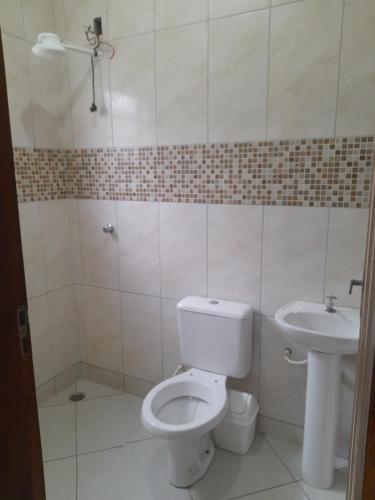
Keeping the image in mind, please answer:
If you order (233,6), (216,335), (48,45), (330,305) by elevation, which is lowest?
(216,335)

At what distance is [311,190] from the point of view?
174cm

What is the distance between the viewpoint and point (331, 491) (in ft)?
5.61

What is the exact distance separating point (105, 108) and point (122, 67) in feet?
0.84

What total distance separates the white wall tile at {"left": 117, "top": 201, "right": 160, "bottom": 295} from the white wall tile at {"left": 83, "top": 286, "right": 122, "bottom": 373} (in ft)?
0.64

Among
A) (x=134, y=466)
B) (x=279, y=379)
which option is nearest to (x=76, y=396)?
(x=134, y=466)

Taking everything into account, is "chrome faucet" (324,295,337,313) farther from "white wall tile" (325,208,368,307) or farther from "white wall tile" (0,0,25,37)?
"white wall tile" (0,0,25,37)

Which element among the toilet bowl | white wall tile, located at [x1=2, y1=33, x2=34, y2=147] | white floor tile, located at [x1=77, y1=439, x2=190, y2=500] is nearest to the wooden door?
the toilet bowl

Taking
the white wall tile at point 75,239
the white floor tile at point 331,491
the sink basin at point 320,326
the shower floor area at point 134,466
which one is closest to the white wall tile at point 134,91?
the white wall tile at point 75,239

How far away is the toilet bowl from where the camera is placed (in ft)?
5.13

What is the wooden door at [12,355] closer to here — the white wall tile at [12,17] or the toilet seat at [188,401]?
the toilet seat at [188,401]

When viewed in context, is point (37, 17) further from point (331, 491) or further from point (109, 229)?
point (331, 491)

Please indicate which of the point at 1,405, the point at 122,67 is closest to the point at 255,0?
the point at 122,67

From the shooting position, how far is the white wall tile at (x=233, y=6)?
1.69 m

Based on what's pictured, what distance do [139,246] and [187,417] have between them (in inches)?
39.9
